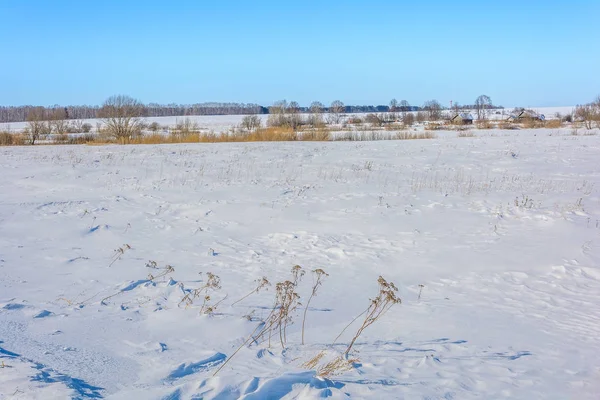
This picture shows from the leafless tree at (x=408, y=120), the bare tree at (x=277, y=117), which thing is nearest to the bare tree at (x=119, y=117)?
the bare tree at (x=277, y=117)

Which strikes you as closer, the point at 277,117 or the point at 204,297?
the point at 204,297

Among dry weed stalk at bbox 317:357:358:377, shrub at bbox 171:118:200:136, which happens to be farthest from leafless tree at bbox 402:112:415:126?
dry weed stalk at bbox 317:357:358:377

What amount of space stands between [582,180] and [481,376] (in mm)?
12137

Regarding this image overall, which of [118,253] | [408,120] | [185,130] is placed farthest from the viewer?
[408,120]

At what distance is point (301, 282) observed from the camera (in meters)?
6.67

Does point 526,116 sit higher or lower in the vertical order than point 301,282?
higher

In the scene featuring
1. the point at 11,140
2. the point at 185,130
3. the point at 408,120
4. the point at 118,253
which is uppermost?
the point at 408,120

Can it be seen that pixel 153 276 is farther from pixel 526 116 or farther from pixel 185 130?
pixel 526 116

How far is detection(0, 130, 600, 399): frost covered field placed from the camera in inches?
148

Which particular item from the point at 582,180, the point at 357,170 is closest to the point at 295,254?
the point at 357,170

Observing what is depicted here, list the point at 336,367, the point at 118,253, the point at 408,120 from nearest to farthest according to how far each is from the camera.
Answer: the point at 336,367
the point at 118,253
the point at 408,120

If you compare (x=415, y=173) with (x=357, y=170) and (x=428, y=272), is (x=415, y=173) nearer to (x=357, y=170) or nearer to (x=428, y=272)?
(x=357, y=170)

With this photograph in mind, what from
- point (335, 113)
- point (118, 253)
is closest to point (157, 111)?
point (335, 113)

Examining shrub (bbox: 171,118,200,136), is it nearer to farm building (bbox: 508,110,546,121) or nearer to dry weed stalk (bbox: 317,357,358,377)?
dry weed stalk (bbox: 317,357,358,377)
